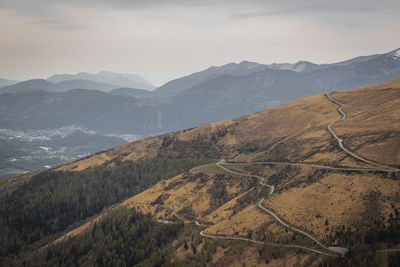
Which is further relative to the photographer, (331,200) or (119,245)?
(119,245)

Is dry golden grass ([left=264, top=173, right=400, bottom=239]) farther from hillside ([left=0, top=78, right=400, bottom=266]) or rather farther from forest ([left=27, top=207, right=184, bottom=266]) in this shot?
forest ([left=27, top=207, right=184, bottom=266])

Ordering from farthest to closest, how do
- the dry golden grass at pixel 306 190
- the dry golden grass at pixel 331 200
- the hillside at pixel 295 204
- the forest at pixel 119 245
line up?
the forest at pixel 119 245 < the dry golden grass at pixel 306 190 < the dry golden grass at pixel 331 200 < the hillside at pixel 295 204

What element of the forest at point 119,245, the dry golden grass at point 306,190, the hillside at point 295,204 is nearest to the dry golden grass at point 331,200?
the dry golden grass at point 306,190

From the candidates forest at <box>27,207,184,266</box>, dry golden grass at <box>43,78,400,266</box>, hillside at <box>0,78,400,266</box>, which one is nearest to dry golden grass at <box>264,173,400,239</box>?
dry golden grass at <box>43,78,400,266</box>

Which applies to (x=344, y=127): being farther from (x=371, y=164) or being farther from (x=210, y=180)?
(x=210, y=180)

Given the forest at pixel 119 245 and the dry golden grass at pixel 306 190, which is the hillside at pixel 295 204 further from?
the forest at pixel 119 245

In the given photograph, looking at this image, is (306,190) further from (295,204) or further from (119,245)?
(119,245)

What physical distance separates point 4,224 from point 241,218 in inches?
6423

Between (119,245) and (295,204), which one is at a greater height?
(295,204)

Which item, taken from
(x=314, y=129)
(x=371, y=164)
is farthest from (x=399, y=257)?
(x=314, y=129)

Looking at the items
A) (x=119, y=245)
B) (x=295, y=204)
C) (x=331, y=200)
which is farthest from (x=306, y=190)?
(x=119, y=245)

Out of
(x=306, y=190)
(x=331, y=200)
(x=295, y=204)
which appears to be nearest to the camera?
(x=331, y=200)

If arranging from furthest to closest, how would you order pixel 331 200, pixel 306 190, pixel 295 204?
pixel 306 190
pixel 295 204
pixel 331 200

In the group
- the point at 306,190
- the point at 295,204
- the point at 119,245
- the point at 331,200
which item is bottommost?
the point at 119,245
